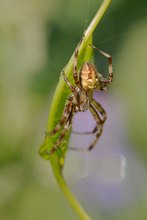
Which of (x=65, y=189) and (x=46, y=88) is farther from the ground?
(x=46, y=88)

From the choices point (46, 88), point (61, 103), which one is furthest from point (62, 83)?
point (46, 88)

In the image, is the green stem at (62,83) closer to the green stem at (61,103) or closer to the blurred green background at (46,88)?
the green stem at (61,103)

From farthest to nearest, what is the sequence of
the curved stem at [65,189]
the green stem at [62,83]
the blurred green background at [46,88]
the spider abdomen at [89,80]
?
the blurred green background at [46,88], the spider abdomen at [89,80], the curved stem at [65,189], the green stem at [62,83]

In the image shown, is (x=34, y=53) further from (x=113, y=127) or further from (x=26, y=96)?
(x=113, y=127)

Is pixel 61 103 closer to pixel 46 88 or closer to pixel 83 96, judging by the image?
pixel 83 96

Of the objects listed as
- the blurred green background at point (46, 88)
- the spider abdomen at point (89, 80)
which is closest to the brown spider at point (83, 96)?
the spider abdomen at point (89, 80)

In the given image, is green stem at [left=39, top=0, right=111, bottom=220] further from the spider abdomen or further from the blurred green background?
the blurred green background

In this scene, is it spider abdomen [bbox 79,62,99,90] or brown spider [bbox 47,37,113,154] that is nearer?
brown spider [bbox 47,37,113,154]

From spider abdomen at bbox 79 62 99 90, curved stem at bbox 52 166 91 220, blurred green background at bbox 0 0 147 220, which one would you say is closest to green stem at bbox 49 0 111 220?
curved stem at bbox 52 166 91 220
